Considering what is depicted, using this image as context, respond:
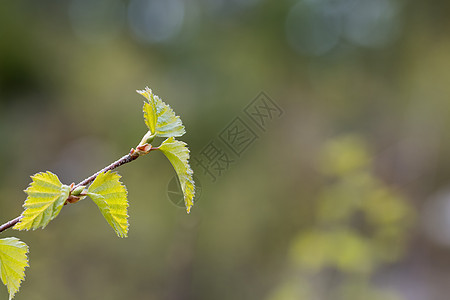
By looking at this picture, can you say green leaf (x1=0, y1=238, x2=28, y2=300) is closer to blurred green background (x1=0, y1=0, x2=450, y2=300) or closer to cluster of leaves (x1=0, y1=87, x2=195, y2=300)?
cluster of leaves (x1=0, y1=87, x2=195, y2=300)

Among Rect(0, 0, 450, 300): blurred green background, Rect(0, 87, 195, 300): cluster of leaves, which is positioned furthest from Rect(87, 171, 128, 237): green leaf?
Rect(0, 0, 450, 300): blurred green background

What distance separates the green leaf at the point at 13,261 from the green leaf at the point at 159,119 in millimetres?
116

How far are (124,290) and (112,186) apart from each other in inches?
Answer: 88.0

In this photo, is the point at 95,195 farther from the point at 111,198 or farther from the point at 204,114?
the point at 204,114

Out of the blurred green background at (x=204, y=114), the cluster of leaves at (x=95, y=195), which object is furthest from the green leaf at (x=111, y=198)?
the blurred green background at (x=204, y=114)

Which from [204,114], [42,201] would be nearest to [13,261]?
[42,201]

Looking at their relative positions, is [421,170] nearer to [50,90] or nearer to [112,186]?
[50,90]

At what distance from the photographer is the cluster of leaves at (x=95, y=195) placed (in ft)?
0.86

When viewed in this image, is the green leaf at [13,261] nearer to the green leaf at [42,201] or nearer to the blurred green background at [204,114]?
the green leaf at [42,201]

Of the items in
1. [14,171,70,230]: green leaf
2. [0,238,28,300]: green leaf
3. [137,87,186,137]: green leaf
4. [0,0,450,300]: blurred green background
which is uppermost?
[0,0,450,300]: blurred green background

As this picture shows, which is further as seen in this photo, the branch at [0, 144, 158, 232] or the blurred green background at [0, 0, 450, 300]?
the blurred green background at [0, 0, 450, 300]

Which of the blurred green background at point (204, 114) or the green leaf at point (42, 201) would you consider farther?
the blurred green background at point (204, 114)

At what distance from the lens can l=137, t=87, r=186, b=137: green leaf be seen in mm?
312

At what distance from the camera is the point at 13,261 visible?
11.5 inches
